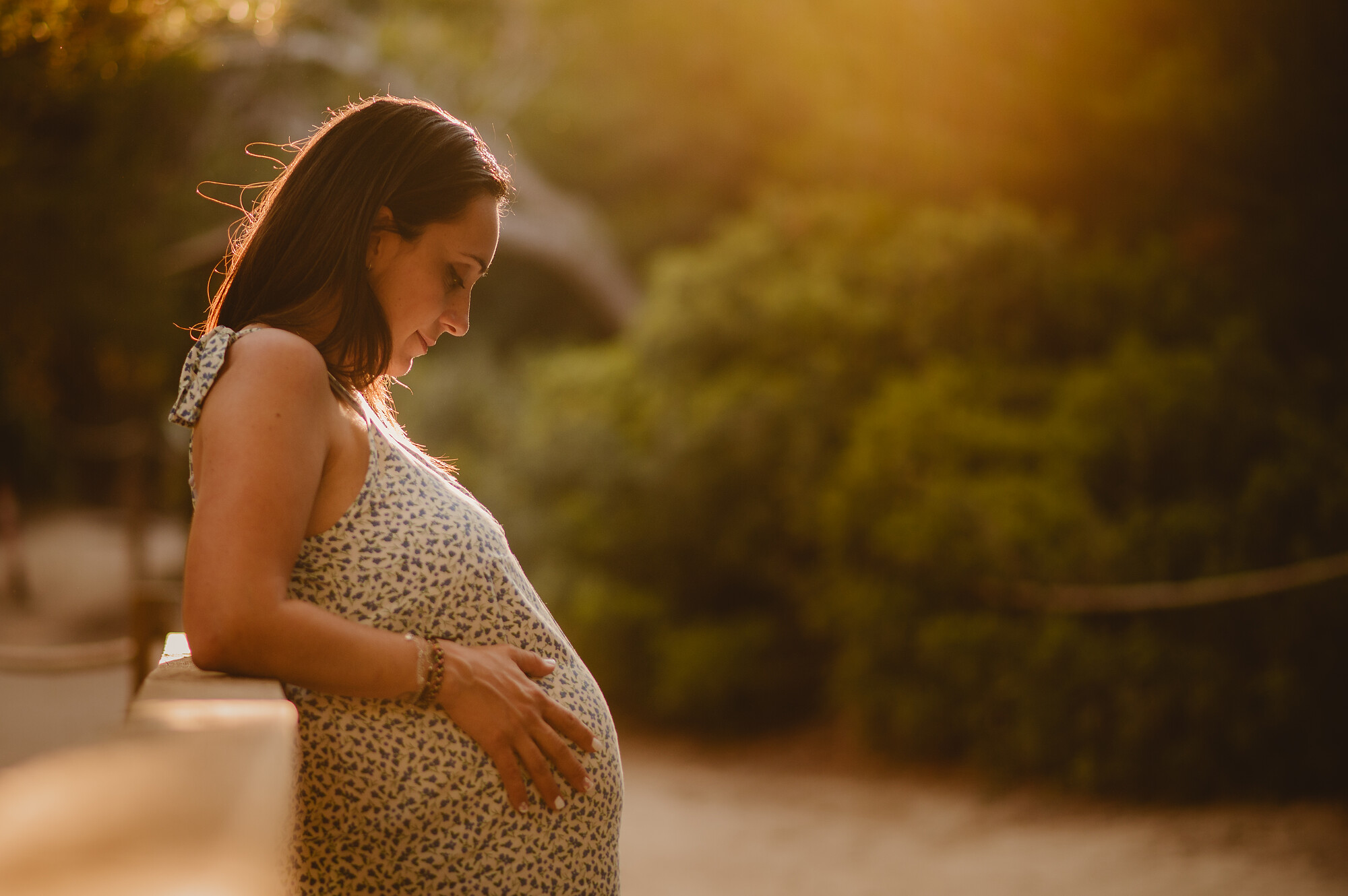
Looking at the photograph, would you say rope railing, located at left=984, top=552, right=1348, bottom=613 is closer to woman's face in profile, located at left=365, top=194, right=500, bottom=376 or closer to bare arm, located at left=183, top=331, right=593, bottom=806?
woman's face in profile, located at left=365, top=194, right=500, bottom=376

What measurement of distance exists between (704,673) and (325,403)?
5806 mm

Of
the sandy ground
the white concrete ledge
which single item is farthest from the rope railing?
the white concrete ledge

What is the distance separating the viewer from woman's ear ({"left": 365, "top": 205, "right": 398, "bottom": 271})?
1307 mm

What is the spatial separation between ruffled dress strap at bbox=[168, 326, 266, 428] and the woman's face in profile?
19 centimetres

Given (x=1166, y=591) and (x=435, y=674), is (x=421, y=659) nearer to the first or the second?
(x=435, y=674)

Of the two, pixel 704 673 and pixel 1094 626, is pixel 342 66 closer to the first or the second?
pixel 704 673

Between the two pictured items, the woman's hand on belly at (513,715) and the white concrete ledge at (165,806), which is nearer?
the white concrete ledge at (165,806)

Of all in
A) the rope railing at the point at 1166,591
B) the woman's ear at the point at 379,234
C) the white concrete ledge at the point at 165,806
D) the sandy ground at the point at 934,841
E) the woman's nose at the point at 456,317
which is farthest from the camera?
the rope railing at the point at 1166,591

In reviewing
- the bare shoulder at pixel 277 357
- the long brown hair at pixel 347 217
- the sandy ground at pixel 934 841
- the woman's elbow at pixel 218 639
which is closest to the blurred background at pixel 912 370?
the sandy ground at pixel 934 841

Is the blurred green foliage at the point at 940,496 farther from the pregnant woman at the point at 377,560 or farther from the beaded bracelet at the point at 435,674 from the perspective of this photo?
the beaded bracelet at the point at 435,674

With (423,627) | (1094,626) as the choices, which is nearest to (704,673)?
(1094,626)

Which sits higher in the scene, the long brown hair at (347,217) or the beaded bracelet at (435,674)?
the long brown hair at (347,217)

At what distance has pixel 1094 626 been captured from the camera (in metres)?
4.97

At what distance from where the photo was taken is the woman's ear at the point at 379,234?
4.29 feet
